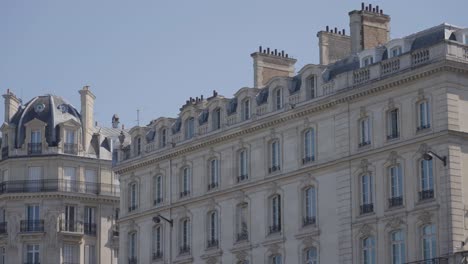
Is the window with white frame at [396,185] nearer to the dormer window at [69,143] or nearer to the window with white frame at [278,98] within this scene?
the window with white frame at [278,98]

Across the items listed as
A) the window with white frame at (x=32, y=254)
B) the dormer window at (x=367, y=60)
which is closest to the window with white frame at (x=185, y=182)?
the dormer window at (x=367, y=60)

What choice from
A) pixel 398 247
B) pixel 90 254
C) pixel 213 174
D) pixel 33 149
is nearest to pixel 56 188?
pixel 33 149

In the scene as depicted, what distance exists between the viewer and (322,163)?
64375mm

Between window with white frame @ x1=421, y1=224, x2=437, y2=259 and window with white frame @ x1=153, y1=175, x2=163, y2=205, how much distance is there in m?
20.4

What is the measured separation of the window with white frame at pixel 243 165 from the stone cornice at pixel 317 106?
2.85ft

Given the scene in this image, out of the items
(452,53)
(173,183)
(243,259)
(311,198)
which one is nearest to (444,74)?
(452,53)

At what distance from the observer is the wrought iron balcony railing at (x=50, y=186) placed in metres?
93.1

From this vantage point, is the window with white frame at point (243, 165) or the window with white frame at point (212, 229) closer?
the window with white frame at point (243, 165)

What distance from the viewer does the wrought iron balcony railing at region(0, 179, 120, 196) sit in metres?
93.1

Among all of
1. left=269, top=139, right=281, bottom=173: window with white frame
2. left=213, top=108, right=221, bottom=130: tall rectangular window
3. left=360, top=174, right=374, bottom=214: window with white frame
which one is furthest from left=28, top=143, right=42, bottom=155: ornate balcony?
left=360, top=174, right=374, bottom=214: window with white frame

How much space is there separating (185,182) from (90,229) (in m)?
21.4

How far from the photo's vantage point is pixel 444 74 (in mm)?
58469

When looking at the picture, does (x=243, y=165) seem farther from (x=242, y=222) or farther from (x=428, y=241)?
(x=428, y=241)

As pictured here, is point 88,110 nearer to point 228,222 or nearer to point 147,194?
point 147,194
